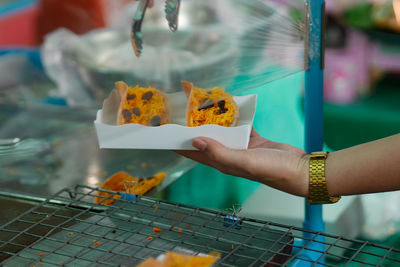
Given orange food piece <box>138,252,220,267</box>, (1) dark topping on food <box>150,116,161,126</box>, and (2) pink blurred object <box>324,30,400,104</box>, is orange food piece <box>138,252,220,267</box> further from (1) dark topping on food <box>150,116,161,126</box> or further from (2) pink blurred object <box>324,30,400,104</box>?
(2) pink blurred object <box>324,30,400,104</box>

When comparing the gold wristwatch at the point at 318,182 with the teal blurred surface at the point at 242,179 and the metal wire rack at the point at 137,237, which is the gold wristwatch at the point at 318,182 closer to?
the metal wire rack at the point at 137,237

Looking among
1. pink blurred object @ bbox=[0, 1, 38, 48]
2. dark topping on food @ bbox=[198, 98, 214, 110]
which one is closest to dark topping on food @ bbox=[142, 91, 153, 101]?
dark topping on food @ bbox=[198, 98, 214, 110]

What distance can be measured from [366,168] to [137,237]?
0.43m

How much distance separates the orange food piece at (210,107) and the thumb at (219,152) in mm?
42

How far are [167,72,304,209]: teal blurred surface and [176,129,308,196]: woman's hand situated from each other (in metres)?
0.18

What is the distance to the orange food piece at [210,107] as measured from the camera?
939 mm

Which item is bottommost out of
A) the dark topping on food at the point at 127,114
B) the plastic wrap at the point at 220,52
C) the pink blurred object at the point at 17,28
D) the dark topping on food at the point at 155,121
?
the dark topping on food at the point at 155,121

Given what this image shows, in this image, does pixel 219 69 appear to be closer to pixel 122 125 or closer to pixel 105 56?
pixel 122 125

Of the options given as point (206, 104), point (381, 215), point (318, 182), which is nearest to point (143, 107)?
point (206, 104)

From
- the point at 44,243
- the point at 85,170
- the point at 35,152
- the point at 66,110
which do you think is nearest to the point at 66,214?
the point at 44,243

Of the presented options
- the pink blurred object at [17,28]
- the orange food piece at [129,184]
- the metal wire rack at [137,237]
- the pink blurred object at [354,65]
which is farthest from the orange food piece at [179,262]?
the pink blurred object at [17,28]

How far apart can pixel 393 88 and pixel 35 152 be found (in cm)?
264

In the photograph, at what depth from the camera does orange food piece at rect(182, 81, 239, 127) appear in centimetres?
94

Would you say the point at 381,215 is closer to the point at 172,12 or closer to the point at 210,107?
the point at 210,107
